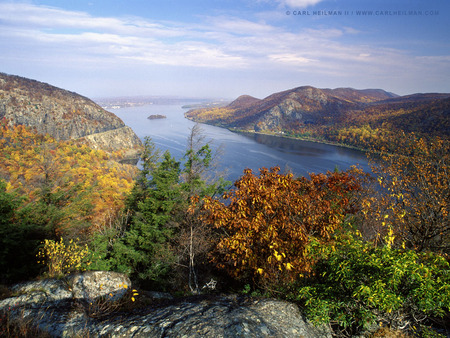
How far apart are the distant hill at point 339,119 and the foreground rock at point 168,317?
6299 centimetres

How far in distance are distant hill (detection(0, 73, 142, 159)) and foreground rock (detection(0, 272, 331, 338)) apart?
7616 centimetres

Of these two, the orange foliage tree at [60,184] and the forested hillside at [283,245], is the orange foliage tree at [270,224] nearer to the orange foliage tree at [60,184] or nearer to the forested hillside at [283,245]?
the forested hillside at [283,245]

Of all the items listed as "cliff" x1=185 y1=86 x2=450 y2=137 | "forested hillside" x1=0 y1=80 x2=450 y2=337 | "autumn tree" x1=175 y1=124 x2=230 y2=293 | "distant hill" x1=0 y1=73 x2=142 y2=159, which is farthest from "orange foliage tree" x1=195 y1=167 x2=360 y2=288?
"cliff" x1=185 y1=86 x2=450 y2=137

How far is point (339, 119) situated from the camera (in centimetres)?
12638

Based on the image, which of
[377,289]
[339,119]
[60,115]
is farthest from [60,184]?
[339,119]

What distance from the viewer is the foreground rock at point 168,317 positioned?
10.3ft

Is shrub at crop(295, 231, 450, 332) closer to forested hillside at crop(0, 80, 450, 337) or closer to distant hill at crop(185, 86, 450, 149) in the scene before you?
forested hillside at crop(0, 80, 450, 337)

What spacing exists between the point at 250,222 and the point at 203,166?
442 inches

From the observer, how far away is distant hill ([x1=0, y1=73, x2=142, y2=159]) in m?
70.1

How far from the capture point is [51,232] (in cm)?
866

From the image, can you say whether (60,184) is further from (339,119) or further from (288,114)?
(288,114)

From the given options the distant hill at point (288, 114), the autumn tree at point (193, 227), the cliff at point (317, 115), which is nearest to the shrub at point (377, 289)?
the autumn tree at point (193, 227)

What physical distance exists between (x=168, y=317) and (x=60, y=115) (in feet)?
324

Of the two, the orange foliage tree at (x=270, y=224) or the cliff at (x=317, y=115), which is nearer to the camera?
the orange foliage tree at (x=270, y=224)
